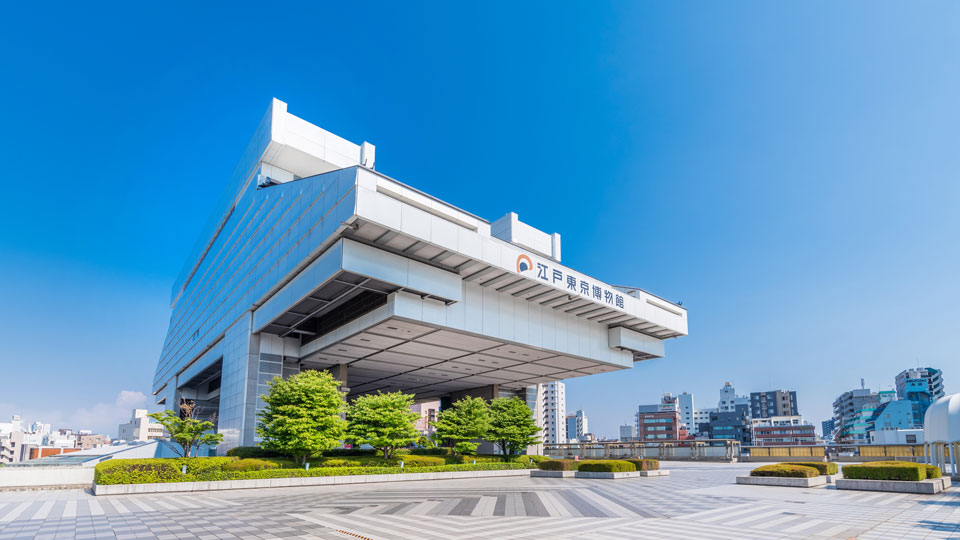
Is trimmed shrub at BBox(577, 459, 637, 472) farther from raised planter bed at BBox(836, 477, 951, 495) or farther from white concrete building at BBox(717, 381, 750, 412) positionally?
white concrete building at BBox(717, 381, 750, 412)

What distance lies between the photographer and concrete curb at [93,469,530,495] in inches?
818

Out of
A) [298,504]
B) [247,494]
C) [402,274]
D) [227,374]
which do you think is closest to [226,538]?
[298,504]

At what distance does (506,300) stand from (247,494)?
17.8 metres

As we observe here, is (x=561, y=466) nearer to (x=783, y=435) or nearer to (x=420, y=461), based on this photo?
(x=420, y=461)

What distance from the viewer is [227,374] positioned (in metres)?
38.8

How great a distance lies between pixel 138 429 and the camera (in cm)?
16325

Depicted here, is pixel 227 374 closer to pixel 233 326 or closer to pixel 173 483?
pixel 233 326

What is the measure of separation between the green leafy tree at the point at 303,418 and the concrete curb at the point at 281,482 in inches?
82.3

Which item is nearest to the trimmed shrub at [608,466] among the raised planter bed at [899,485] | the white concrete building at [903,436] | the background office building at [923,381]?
the raised planter bed at [899,485]

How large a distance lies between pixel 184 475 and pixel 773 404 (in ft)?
583

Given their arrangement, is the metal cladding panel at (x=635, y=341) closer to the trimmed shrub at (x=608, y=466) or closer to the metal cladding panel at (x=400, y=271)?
the trimmed shrub at (x=608, y=466)

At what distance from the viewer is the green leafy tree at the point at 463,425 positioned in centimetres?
3691

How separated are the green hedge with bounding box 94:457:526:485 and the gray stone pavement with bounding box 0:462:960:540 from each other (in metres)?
1.06

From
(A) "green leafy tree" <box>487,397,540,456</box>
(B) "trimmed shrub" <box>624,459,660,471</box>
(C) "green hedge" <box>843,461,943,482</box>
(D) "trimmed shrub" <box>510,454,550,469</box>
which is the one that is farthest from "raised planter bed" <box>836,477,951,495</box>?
(A) "green leafy tree" <box>487,397,540,456</box>
